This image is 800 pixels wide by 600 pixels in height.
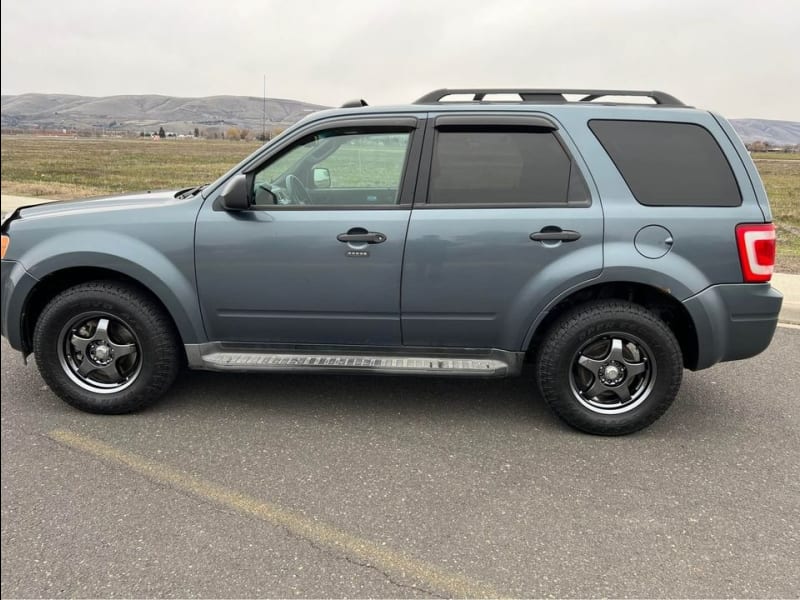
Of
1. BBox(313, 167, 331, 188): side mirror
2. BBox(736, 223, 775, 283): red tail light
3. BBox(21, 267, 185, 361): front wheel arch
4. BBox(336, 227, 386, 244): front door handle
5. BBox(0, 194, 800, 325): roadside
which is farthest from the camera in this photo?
BBox(0, 194, 800, 325): roadside

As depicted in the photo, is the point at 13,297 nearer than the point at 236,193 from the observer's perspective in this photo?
No

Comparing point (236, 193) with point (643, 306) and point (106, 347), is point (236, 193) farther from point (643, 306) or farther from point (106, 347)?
point (643, 306)

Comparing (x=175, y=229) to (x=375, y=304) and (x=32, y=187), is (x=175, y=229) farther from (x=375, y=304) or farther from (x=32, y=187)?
(x=32, y=187)

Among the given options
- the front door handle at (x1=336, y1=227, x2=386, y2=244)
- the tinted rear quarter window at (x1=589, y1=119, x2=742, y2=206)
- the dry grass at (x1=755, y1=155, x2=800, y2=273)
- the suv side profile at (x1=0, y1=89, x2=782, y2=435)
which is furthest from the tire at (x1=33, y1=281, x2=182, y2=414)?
the dry grass at (x1=755, y1=155, x2=800, y2=273)

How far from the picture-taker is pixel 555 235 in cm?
332

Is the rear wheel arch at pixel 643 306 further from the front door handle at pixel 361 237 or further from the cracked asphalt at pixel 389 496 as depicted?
the front door handle at pixel 361 237

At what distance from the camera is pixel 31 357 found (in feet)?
15.5

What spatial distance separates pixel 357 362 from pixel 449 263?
0.79m

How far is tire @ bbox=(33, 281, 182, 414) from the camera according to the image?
3559mm

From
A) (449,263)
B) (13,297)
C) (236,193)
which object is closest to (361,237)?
(449,263)

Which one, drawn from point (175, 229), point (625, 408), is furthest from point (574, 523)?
point (175, 229)

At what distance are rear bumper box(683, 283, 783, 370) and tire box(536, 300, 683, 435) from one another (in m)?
0.18

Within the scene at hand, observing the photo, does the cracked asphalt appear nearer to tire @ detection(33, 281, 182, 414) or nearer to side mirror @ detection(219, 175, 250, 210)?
tire @ detection(33, 281, 182, 414)

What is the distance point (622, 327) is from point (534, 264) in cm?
60
